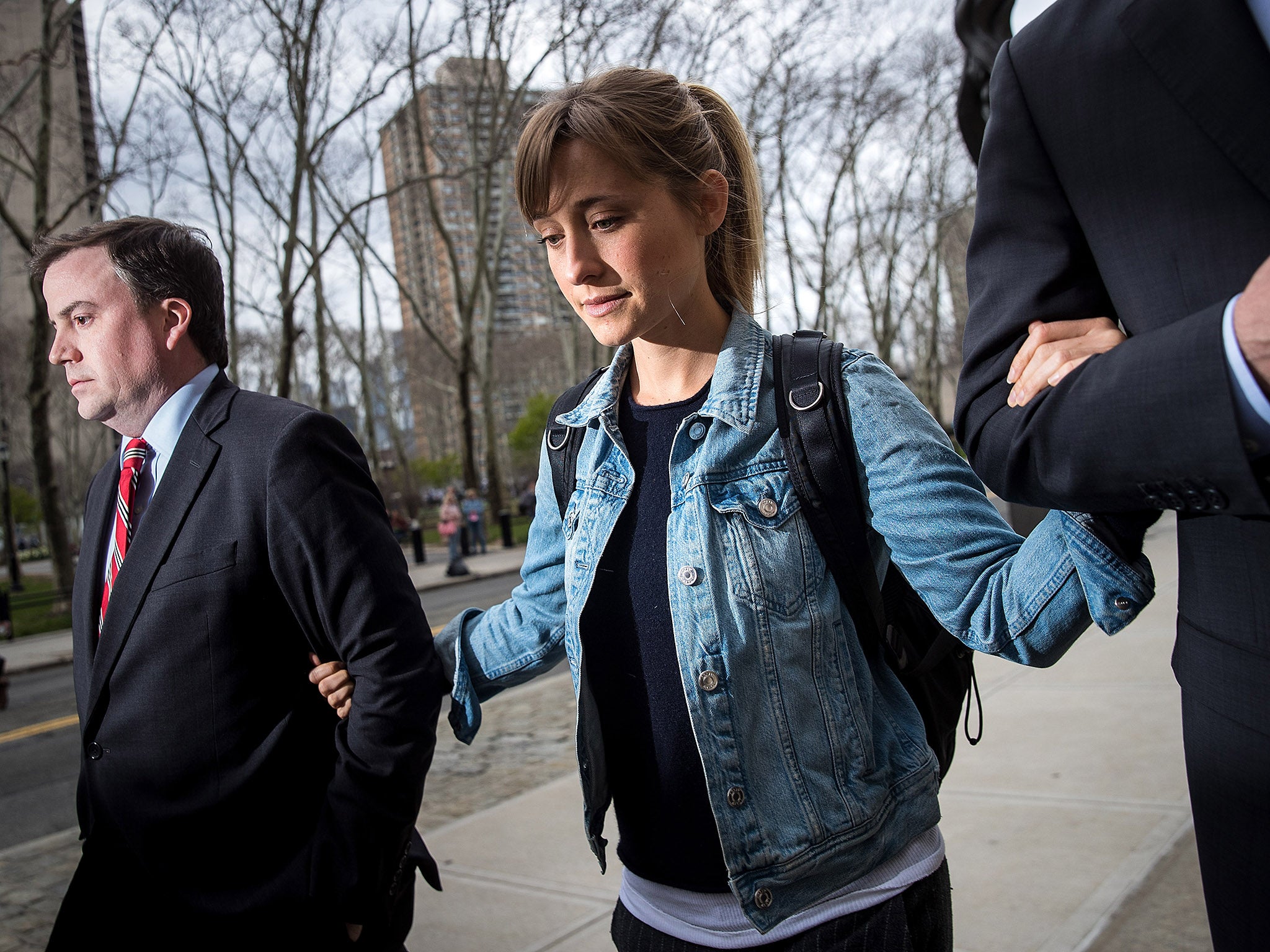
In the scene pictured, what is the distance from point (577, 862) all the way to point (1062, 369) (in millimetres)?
3567

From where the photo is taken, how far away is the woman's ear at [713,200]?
5.82ft

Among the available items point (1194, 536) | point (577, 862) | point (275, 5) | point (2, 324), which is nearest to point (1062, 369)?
point (1194, 536)

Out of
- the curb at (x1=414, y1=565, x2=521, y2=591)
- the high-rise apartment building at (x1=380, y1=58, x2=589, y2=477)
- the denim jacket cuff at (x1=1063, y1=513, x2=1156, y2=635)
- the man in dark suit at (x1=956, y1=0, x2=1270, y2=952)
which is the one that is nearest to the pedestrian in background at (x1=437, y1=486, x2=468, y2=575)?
the curb at (x1=414, y1=565, x2=521, y2=591)

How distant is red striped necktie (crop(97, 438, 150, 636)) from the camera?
2.12 metres

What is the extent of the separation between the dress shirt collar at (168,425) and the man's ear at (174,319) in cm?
9

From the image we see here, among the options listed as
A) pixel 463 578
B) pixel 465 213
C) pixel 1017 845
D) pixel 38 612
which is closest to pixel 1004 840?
pixel 1017 845

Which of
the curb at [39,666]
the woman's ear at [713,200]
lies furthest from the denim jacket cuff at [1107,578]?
the curb at [39,666]

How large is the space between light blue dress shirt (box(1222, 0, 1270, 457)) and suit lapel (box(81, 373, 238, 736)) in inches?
70.6

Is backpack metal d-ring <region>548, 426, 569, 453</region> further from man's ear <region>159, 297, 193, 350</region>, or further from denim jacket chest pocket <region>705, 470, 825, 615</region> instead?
man's ear <region>159, 297, 193, 350</region>

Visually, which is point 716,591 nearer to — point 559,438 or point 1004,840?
point 559,438

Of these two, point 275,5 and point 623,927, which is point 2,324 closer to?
point 275,5

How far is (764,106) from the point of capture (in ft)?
78.6

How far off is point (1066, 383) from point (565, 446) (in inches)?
43.3

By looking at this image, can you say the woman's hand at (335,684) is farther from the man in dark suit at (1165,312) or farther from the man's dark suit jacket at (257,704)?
the man in dark suit at (1165,312)
